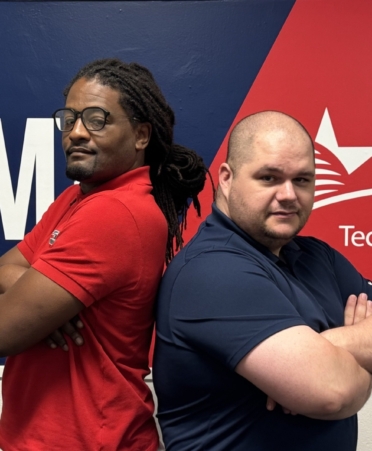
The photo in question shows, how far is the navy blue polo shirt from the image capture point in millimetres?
1030

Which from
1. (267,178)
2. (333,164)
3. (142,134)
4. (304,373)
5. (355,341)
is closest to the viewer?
(304,373)

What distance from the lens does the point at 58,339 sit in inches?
43.9

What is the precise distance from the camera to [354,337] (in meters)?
1.11

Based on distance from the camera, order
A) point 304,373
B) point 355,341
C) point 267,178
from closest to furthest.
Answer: point 304,373 < point 355,341 < point 267,178

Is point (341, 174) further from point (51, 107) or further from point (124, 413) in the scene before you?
point (124, 413)

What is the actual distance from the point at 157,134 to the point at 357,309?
25.3 inches

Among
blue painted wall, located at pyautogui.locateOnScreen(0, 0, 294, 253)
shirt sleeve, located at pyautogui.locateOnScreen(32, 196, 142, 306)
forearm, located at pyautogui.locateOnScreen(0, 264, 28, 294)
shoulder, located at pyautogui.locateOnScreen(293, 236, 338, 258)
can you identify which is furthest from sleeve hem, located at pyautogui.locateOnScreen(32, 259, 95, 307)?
blue painted wall, located at pyautogui.locateOnScreen(0, 0, 294, 253)

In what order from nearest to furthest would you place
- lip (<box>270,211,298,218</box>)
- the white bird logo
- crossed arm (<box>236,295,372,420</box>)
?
1. crossed arm (<box>236,295,372,420</box>)
2. lip (<box>270,211,298,218</box>)
3. the white bird logo

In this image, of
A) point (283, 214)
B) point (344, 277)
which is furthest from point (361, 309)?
point (283, 214)

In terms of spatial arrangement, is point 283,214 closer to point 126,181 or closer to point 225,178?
point 225,178

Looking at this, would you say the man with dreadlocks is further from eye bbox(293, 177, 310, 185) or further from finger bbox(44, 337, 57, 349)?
eye bbox(293, 177, 310, 185)

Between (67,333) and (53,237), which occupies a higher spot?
(53,237)

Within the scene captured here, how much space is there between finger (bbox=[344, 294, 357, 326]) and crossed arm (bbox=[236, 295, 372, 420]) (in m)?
0.22

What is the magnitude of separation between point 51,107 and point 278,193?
112 centimetres
